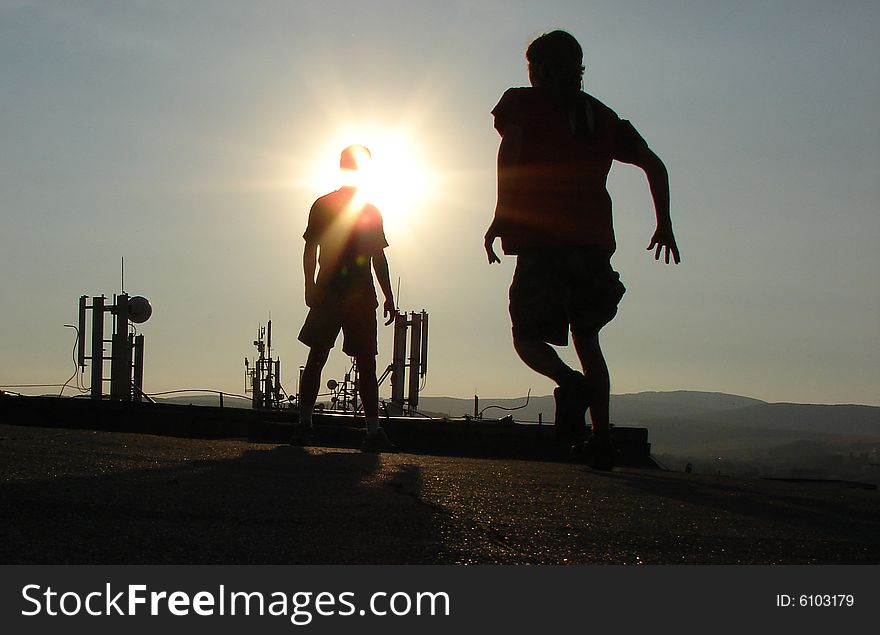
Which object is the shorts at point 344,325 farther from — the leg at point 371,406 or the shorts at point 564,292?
the shorts at point 564,292

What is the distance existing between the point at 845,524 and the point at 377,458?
2.64 m

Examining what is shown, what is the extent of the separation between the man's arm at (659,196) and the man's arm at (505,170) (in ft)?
2.37

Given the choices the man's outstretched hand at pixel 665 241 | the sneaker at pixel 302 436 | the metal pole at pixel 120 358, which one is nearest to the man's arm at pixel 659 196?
the man's outstretched hand at pixel 665 241

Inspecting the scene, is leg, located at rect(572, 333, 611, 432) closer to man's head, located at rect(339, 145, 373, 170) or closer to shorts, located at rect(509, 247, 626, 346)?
shorts, located at rect(509, 247, 626, 346)

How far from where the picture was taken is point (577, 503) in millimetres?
3510

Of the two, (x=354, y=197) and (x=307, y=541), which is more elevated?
(x=354, y=197)

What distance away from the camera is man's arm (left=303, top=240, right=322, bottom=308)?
7266 mm

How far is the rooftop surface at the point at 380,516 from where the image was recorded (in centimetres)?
230

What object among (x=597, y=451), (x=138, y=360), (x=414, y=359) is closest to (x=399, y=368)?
(x=414, y=359)

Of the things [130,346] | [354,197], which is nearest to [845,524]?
[354,197]
